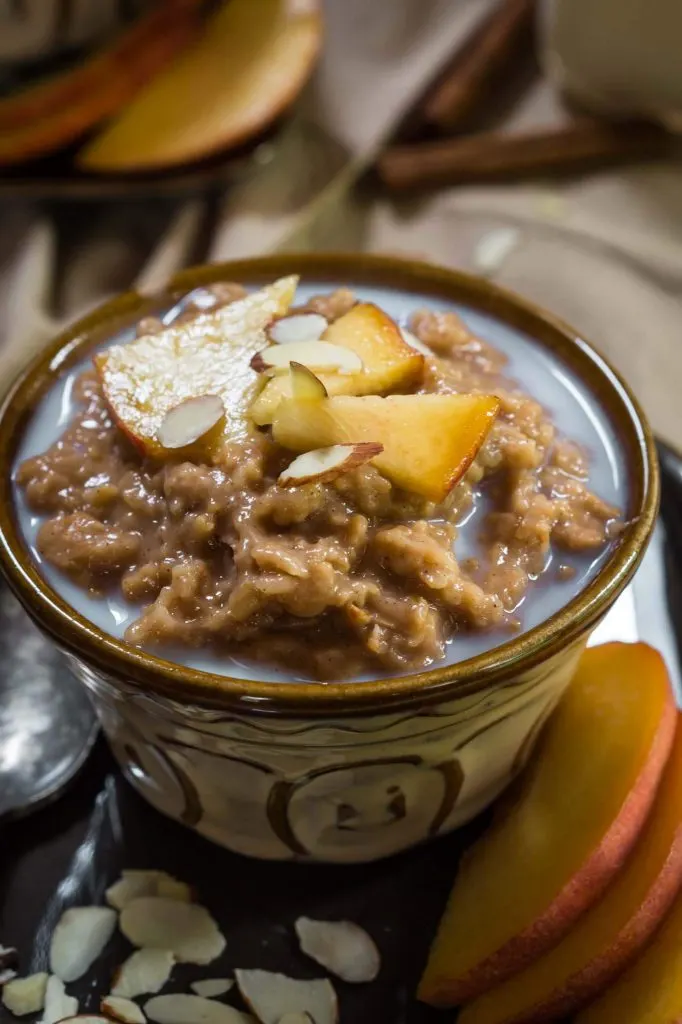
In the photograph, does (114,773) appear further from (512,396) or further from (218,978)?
(512,396)

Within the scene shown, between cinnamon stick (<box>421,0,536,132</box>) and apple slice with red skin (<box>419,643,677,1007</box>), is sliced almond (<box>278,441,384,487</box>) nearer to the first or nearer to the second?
apple slice with red skin (<box>419,643,677,1007</box>)

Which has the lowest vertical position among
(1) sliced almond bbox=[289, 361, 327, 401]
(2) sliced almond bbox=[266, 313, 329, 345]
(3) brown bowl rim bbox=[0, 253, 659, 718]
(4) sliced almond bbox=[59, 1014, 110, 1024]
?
(4) sliced almond bbox=[59, 1014, 110, 1024]

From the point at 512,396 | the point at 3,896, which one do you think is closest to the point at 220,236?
the point at 512,396

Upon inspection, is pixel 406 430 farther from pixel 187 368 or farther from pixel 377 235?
pixel 377 235

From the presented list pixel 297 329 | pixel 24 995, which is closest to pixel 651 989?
pixel 24 995

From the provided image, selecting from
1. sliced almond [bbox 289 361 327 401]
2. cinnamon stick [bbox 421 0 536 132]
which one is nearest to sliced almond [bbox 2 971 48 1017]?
sliced almond [bbox 289 361 327 401]

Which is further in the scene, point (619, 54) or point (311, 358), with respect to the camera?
point (619, 54)
